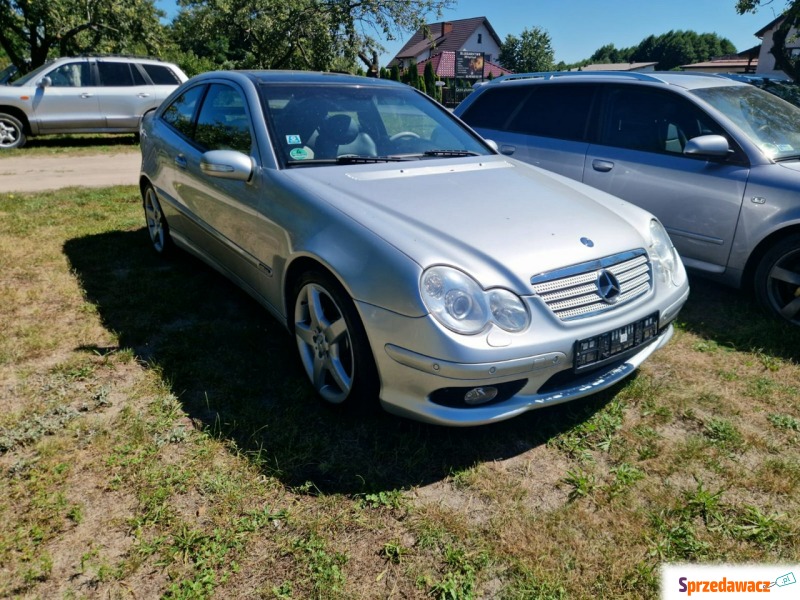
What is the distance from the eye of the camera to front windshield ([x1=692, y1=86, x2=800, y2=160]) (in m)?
4.09

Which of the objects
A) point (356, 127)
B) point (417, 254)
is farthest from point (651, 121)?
point (417, 254)

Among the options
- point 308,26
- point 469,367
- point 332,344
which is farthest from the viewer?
point 308,26

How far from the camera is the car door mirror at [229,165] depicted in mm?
3127

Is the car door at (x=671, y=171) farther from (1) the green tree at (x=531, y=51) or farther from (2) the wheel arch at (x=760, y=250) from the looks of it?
(1) the green tree at (x=531, y=51)

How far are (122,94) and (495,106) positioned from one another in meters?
9.74

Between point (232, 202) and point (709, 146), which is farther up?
point (709, 146)

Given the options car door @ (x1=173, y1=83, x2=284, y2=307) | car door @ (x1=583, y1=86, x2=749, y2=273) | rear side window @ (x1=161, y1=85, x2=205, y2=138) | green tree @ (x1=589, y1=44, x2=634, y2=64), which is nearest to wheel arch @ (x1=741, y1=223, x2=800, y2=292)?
car door @ (x1=583, y1=86, x2=749, y2=273)

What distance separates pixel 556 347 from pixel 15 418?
100 inches

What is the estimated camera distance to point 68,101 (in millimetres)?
11852

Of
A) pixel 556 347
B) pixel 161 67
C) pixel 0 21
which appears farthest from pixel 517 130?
pixel 0 21

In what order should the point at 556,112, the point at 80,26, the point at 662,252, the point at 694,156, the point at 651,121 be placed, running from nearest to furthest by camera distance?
the point at 662,252, the point at 694,156, the point at 651,121, the point at 556,112, the point at 80,26

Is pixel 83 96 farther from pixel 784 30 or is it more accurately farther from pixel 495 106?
pixel 784 30

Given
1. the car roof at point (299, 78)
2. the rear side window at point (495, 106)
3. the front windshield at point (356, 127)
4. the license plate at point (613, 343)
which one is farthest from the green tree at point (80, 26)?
the license plate at point (613, 343)

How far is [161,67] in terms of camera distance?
12.9 meters
